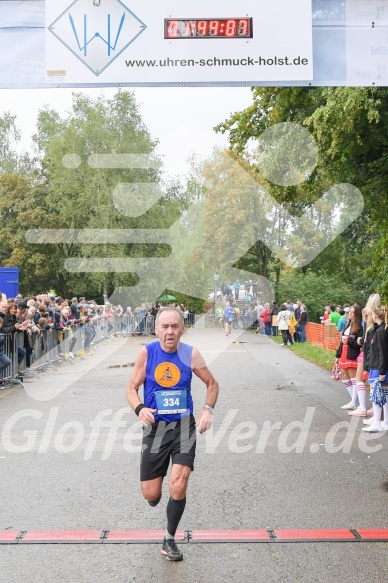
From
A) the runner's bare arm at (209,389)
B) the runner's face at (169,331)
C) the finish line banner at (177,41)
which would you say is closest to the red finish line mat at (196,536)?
the runner's bare arm at (209,389)

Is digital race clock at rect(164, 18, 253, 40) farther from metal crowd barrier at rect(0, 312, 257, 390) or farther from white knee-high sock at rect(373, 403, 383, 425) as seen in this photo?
metal crowd barrier at rect(0, 312, 257, 390)

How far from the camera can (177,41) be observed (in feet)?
26.6

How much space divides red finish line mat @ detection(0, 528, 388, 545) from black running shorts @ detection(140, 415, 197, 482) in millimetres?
509

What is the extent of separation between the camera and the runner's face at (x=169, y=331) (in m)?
5.48

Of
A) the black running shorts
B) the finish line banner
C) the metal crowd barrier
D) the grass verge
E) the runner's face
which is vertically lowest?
the grass verge

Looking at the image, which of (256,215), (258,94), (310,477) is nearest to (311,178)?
(258,94)

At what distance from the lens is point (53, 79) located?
324 inches

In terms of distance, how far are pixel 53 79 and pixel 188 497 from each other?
4281mm

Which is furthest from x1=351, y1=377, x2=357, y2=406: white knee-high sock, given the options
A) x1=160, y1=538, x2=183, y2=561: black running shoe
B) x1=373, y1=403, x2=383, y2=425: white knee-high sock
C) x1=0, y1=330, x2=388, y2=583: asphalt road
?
x1=160, y1=538, x2=183, y2=561: black running shoe

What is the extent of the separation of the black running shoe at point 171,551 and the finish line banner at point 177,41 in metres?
4.63

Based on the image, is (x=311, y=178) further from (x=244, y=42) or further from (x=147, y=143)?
(x=147, y=143)

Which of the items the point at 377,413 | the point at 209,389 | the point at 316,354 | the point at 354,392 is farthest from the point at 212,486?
the point at 316,354

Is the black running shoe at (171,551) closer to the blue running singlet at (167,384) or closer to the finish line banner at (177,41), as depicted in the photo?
the blue running singlet at (167,384)

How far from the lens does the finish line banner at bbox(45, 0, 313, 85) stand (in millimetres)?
8062
